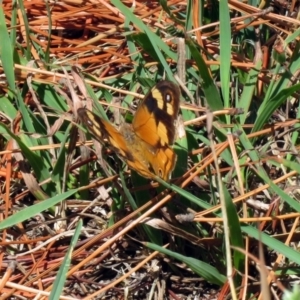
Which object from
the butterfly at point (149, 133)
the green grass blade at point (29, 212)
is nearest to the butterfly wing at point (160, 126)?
the butterfly at point (149, 133)

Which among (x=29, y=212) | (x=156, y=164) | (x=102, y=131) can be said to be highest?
(x=102, y=131)

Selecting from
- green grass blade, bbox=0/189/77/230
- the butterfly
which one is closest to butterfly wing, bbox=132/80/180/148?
the butterfly

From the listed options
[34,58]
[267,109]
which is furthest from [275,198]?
[34,58]

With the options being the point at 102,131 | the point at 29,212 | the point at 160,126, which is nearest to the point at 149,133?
the point at 160,126

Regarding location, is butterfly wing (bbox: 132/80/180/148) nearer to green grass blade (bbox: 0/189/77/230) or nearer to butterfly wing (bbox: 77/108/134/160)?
butterfly wing (bbox: 77/108/134/160)

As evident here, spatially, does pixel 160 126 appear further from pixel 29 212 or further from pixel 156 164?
pixel 29 212

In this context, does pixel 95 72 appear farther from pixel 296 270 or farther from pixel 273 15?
pixel 296 270

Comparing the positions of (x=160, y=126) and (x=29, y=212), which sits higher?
(x=160, y=126)

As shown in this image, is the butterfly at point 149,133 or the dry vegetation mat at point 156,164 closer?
the butterfly at point 149,133

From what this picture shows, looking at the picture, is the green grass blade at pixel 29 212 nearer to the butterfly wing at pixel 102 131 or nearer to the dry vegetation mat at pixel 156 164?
the dry vegetation mat at pixel 156 164

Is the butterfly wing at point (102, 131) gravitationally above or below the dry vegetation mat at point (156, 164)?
above
